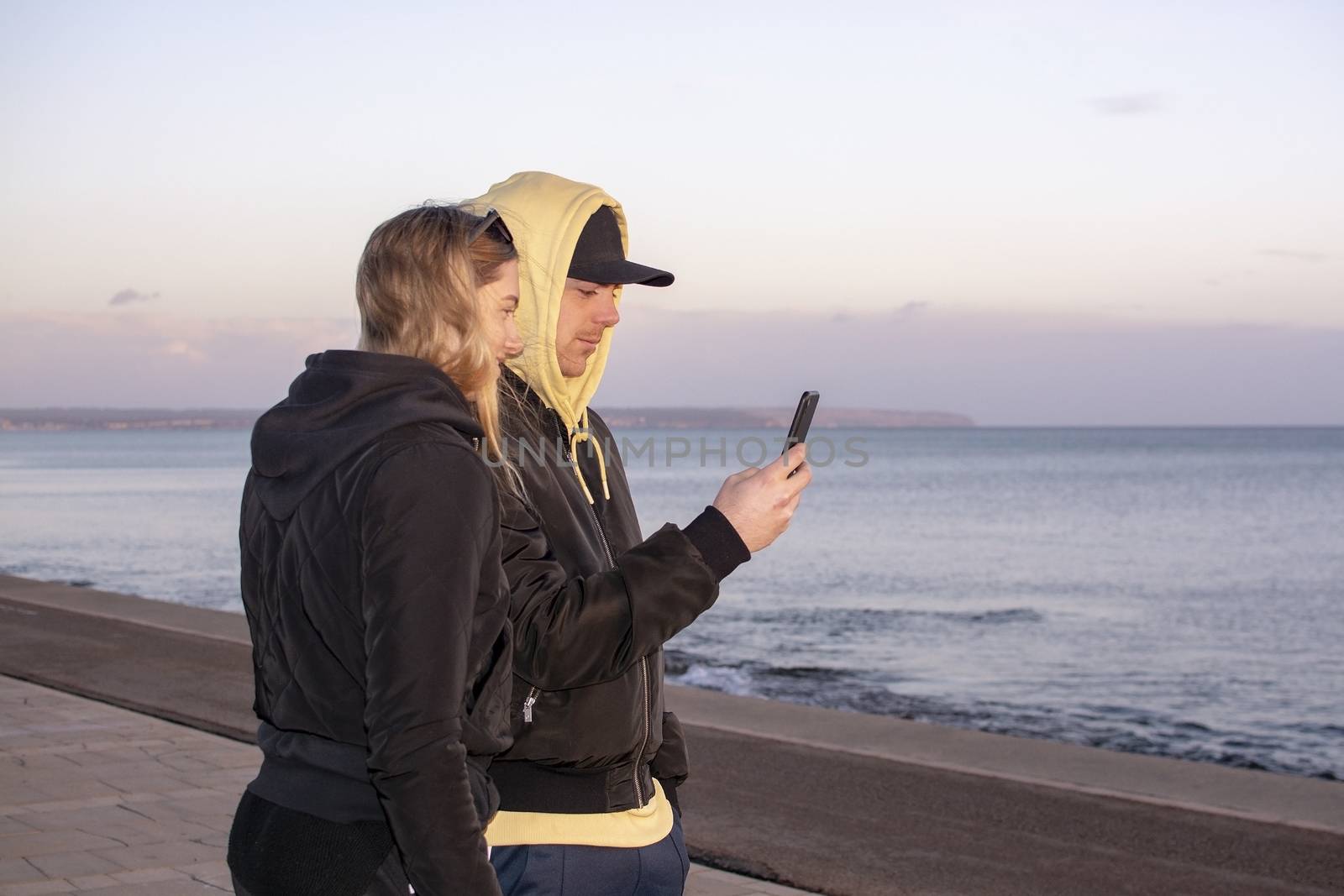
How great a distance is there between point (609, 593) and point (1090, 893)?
13.2 feet

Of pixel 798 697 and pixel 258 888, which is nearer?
pixel 258 888

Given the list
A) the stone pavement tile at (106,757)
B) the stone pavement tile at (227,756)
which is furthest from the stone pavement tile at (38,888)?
the stone pavement tile at (106,757)

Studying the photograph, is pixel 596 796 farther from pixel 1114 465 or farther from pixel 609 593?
pixel 1114 465

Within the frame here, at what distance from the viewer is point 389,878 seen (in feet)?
5.65

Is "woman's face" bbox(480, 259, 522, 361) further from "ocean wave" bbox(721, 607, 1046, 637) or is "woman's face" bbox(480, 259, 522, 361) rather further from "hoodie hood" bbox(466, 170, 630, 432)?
"ocean wave" bbox(721, 607, 1046, 637)

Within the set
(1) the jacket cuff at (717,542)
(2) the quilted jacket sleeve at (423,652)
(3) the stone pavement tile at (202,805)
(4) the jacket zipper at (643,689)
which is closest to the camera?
(2) the quilted jacket sleeve at (423,652)

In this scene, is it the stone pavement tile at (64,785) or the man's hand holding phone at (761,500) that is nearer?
the man's hand holding phone at (761,500)

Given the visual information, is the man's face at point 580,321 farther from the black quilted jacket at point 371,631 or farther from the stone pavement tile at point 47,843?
the stone pavement tile at point 47,843

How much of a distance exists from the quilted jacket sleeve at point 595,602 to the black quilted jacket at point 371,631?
9 cm

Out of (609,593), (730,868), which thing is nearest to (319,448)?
(609,593)

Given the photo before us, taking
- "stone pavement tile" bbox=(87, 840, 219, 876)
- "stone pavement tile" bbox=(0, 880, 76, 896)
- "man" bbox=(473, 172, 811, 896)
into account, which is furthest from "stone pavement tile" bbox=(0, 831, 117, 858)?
"man" bbox=(473, 172, 811, 896)

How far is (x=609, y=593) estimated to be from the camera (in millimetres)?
1916

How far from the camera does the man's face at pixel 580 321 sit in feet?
7.41

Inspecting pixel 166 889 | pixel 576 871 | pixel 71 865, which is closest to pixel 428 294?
pixel 576 871
